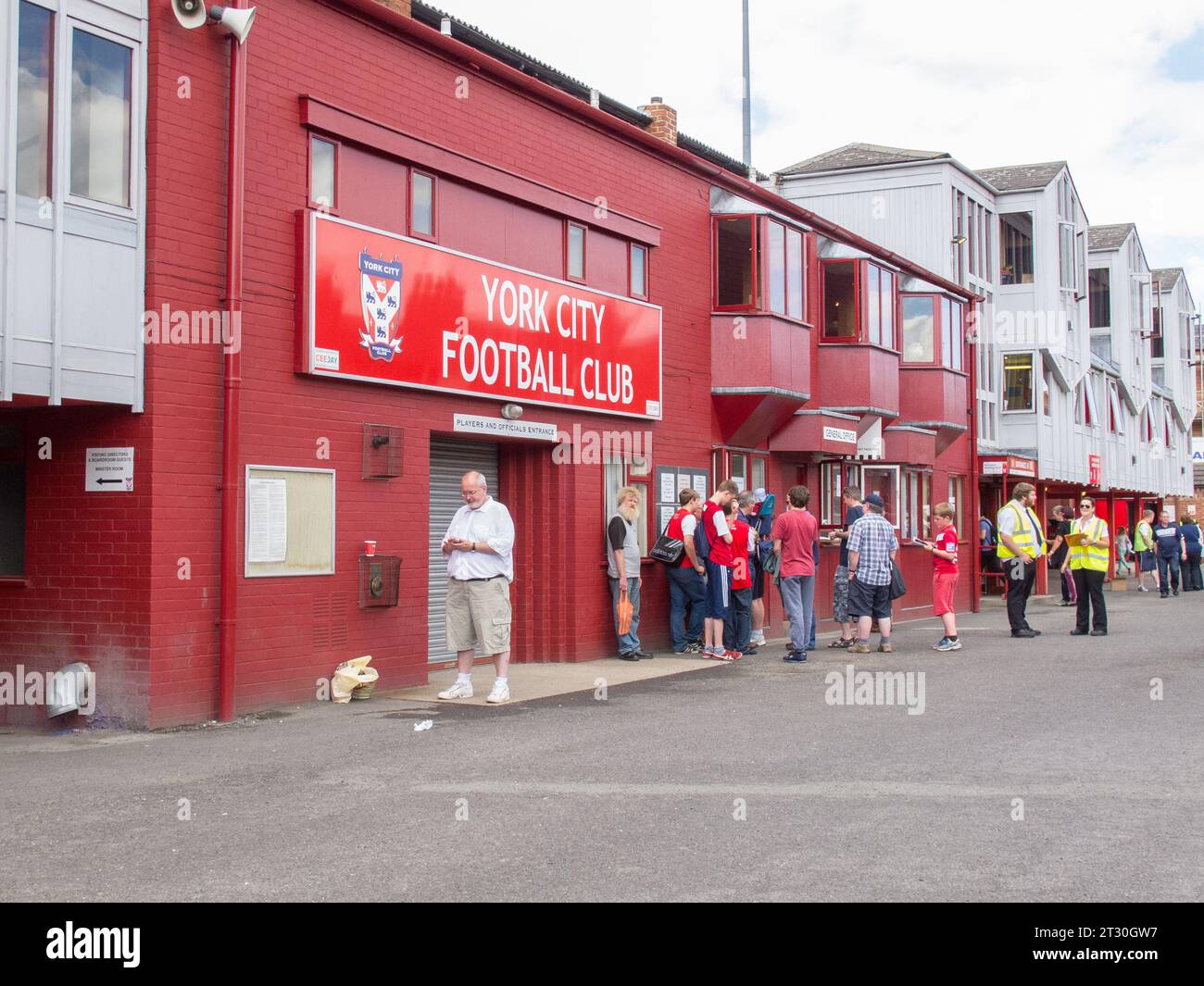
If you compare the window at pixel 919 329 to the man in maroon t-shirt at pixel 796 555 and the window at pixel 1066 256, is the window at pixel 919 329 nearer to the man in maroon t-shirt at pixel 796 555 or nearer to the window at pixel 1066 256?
the man in maroon t-shirt at pixel 796 555

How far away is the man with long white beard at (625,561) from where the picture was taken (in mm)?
15070

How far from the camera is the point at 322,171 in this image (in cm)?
1175

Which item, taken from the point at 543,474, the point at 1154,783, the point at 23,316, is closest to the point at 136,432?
the point at 23,316

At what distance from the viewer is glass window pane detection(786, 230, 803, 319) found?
18719mm

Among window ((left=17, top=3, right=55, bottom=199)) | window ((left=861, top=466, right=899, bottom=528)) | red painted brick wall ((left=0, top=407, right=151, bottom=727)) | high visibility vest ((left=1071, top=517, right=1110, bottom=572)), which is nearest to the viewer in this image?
window ((left=17, top=3, right=55, bottom=199))

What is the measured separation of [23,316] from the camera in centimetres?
927

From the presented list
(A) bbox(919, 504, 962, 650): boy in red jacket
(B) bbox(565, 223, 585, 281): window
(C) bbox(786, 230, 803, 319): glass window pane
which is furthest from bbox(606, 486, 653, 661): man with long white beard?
(C) bbox(786, 230, 803, 319): glass window pane

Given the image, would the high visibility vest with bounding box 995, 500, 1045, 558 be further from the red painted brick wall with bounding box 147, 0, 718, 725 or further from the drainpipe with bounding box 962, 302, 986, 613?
the drainpipe with bounding box 962, 302, 986, 613

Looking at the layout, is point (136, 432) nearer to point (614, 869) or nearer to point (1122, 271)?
point (614, 869)

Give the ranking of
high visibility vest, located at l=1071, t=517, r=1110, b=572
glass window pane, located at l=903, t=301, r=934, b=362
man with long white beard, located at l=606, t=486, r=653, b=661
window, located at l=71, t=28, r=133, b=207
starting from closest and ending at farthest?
1. window, located at l=71, t=28, r=133, b=207
2. man with long white beard, located at l=606, t=486, r=653, b=661
3. high visibility vest, located at l=1071, t=517, r=1110, b=572
4. glass window pane, located at l=903, t=301, r=934, b=362

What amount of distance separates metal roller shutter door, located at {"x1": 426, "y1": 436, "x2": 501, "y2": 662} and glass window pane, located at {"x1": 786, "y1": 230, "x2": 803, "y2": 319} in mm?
6286

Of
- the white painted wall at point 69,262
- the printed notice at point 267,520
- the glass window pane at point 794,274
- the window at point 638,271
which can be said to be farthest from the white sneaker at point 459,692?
the glass window pane at point 794,274

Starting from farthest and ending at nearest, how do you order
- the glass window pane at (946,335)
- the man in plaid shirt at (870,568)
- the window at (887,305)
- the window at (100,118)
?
the glass window pane at (946,335), the window at (887,305), the man in plaid shirt at (870,568), the window at (100,118)

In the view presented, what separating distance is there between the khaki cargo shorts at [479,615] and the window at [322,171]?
340cm
